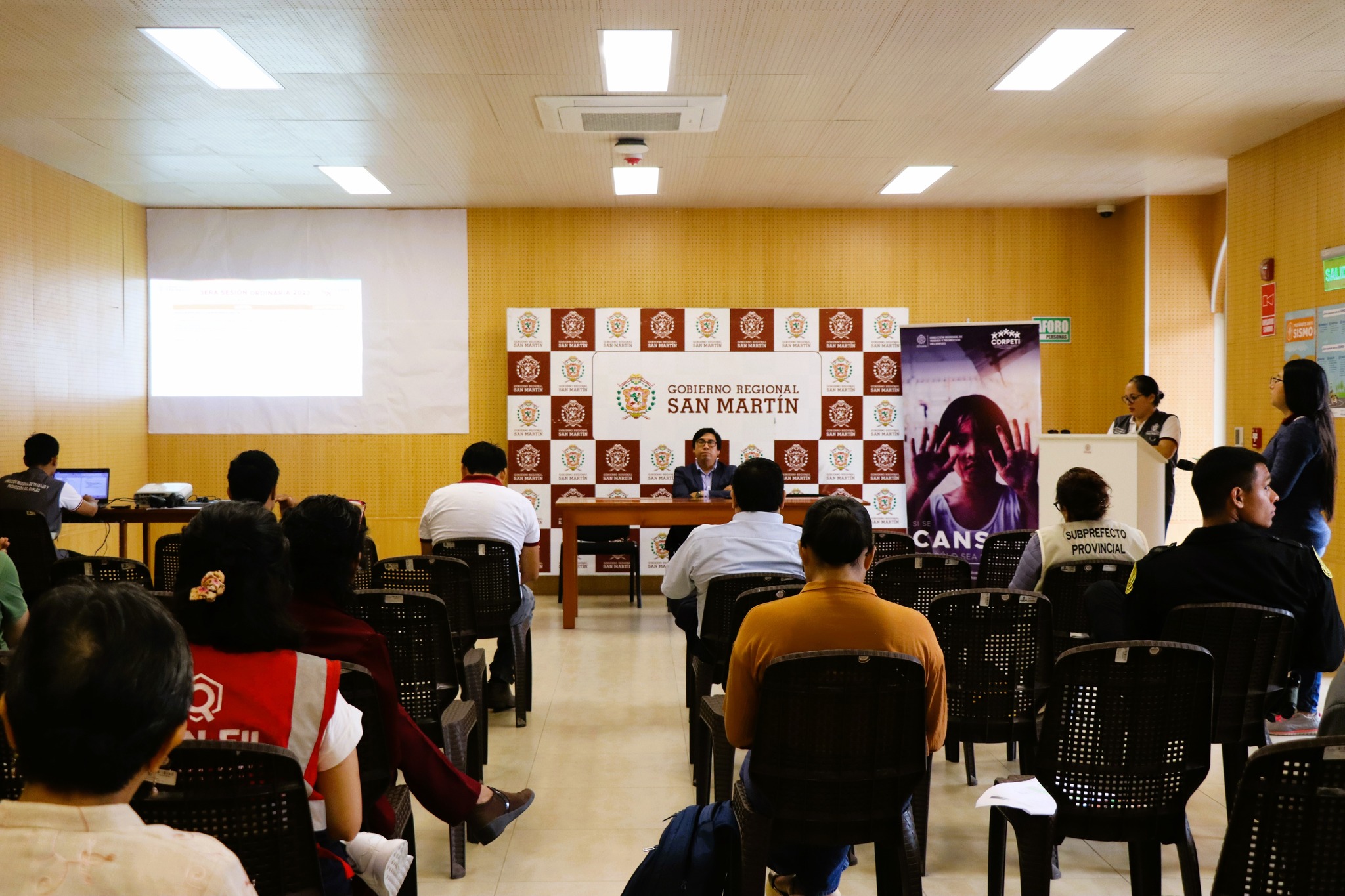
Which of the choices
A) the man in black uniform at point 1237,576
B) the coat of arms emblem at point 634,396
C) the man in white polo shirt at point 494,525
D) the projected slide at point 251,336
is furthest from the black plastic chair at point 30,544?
the man in black uniform at point 1237,576

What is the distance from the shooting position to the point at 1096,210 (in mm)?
8359

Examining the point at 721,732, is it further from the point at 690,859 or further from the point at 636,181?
the point at 636,181

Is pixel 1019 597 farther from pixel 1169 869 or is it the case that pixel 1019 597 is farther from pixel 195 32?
pixel 195 32

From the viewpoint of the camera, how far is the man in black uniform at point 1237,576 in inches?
107

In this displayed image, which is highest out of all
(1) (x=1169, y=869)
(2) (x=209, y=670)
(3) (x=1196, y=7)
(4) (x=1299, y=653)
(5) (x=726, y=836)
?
(3) (x=1196, y=7)

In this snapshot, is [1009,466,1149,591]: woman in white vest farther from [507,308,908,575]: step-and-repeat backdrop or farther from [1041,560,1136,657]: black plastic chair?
[507,308,908,575]: step-and-repeat backdrop

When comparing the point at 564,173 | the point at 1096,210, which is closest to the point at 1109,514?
the point at 1096,210

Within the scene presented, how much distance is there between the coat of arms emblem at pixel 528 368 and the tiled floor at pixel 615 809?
3160 mm

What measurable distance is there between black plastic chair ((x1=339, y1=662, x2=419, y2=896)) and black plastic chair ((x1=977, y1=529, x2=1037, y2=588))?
2809 millimetres

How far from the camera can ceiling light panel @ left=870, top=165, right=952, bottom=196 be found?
23.2 ft

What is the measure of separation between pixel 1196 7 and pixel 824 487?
4.56 m

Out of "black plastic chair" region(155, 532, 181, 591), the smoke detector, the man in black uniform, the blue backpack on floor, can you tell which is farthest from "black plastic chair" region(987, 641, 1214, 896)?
the smoke detector

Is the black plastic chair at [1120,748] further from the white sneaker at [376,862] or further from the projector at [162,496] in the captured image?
the projector at [162,496]

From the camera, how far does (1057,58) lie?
492cm
